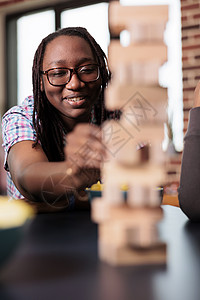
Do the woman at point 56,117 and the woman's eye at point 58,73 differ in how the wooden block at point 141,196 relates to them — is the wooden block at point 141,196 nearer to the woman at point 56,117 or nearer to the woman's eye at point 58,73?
the woman at point 56,117

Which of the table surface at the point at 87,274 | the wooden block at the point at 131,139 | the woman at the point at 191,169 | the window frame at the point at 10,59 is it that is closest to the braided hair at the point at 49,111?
the woman at the point at 191,169

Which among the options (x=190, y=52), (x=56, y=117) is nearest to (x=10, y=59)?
(x=190, y=52)

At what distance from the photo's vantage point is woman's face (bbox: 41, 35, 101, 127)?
1111mm

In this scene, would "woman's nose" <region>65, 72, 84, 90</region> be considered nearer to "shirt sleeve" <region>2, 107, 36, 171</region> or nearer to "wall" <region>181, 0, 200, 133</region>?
"shirt sleeve" <region>2, 107, 36, 171</region>

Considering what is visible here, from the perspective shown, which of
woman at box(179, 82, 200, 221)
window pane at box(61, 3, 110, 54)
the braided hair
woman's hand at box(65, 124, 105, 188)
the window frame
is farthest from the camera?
the window frame

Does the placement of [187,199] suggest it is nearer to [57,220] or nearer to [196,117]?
[196,117]

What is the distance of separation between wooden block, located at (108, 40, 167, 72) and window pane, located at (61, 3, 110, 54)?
3.49 meters

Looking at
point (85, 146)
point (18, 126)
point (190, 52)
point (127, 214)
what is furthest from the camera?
point (190, 52)

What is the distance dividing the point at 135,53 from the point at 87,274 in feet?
0.87

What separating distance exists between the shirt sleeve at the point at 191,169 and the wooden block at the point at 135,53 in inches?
20.2

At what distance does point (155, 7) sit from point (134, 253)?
0.28m

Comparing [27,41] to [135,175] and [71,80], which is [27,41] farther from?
[135,175]

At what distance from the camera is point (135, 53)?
0.40m

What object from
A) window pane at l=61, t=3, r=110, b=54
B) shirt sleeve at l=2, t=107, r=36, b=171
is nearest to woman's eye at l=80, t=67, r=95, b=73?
shirt sleeve at l=2, t=107, r=36, b=171
